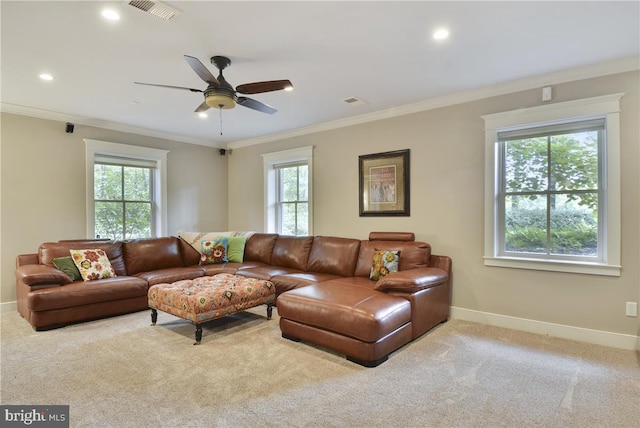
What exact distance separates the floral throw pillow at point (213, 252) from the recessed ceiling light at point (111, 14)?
3472mm

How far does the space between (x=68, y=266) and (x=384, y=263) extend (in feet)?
12.3

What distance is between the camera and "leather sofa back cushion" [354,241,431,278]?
148 inches

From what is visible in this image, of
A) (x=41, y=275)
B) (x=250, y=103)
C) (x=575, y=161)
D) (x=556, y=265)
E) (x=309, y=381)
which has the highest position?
(x=250, y=103)

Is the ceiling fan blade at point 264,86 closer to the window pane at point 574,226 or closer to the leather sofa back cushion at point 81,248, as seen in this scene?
the window pane at point 574,226

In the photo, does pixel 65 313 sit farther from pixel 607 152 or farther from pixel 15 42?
pixel 607 152

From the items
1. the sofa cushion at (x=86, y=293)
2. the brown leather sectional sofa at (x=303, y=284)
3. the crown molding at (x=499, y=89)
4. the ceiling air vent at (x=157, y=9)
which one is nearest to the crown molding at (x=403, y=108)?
the crown molding at (x=499, y=89)

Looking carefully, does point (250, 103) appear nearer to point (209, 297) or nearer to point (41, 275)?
point (209, 297)

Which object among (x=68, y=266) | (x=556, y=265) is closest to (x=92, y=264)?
(x=68, y=266)

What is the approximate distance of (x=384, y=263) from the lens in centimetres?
377

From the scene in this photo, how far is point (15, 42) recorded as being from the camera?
262 centimetres

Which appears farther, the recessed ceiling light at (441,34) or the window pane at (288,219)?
the window pane at (288,219)

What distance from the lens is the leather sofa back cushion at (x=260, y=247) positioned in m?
5.30

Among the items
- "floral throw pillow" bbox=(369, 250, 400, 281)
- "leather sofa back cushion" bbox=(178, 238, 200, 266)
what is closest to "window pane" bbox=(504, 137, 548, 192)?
"floral throw pillow" bbox=(369, 250, 400, 281)

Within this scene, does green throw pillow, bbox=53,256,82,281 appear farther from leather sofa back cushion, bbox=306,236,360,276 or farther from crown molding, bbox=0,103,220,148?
leather sofa back cushion, bbox=306,236,360,276
